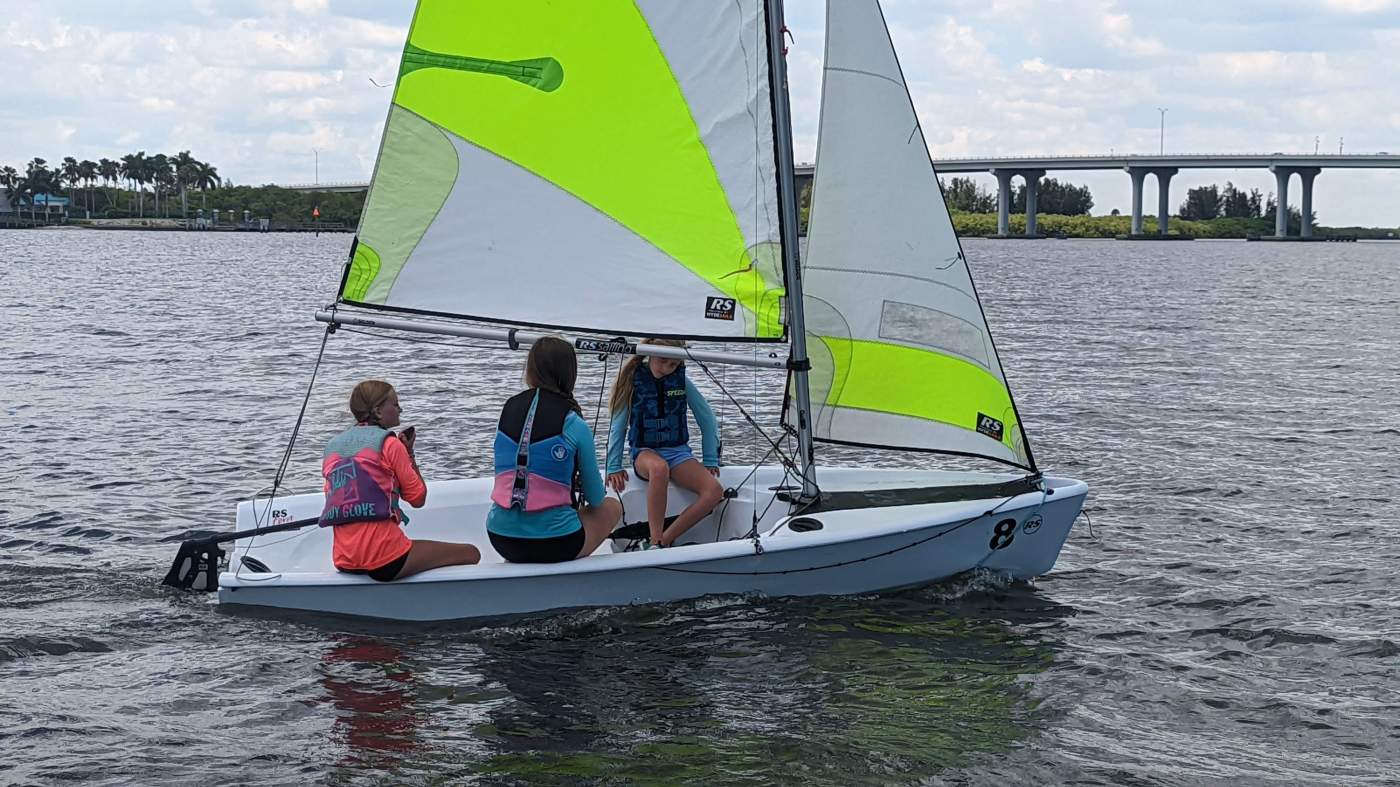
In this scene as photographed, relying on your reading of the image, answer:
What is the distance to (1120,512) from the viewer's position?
39.2 feet

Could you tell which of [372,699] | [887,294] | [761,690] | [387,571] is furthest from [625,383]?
[372,699]

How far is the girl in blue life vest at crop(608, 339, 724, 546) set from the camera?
858cm

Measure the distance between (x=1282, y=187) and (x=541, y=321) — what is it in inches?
4495

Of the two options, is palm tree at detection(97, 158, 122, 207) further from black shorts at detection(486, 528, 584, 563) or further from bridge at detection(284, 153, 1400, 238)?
black shorts at detection(486, 528, 584, 563)

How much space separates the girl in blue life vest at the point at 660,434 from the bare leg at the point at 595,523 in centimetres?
46

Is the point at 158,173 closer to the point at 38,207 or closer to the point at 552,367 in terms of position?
the point at 38,207

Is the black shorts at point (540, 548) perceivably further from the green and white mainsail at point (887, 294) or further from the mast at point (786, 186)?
the green and white mainsail at point (887, 294)

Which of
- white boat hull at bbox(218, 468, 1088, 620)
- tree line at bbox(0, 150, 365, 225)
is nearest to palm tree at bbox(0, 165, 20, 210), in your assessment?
tree line at bbox(0, 150, 365, 225)

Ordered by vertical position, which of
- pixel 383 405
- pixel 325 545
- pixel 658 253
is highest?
pixel 658 253

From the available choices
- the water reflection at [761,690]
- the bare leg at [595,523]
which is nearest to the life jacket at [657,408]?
the bare leg at [595,523]

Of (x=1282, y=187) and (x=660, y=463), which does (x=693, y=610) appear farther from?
(x=1282, y=187)

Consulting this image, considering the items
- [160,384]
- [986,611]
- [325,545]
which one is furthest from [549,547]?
[160,384]

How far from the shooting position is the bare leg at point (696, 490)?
861 centimetres

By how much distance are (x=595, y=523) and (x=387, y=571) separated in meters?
1.19
